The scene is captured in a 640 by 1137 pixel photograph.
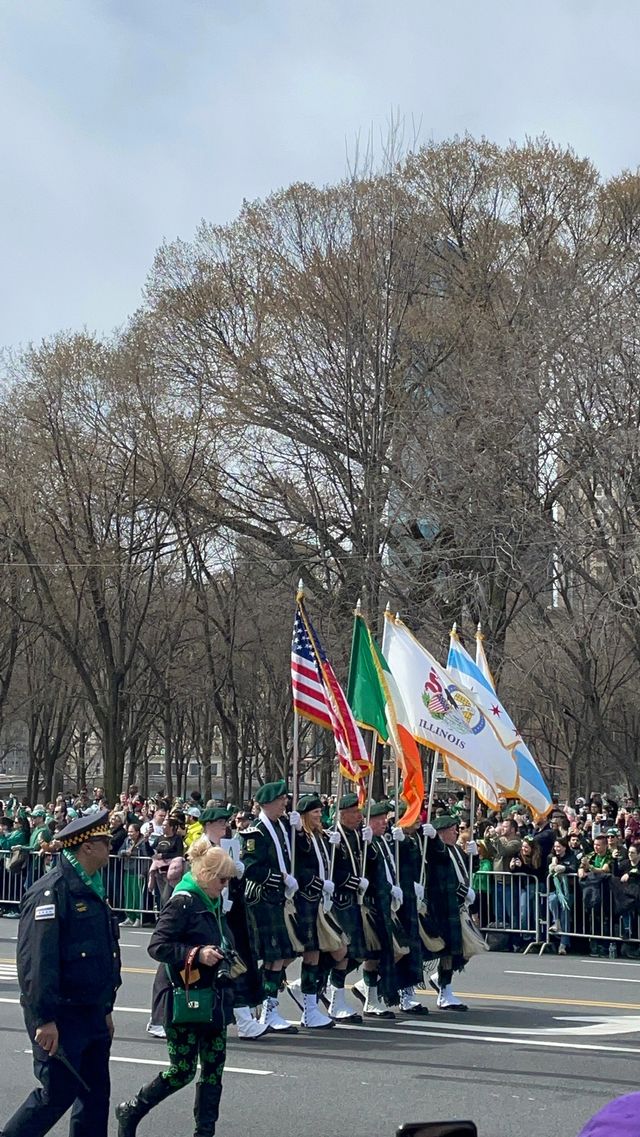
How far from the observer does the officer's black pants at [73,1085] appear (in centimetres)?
577

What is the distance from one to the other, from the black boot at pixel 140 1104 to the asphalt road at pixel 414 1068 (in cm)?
63

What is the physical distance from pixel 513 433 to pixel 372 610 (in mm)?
6370

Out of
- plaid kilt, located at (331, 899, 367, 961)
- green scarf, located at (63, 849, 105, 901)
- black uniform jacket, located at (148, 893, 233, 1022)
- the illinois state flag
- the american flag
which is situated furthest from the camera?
the illinois state flag

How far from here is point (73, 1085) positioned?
5863 mm

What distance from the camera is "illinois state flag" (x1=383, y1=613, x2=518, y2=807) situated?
13.2 meters

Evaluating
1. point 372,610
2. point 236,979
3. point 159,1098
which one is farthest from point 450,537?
point 159,1098

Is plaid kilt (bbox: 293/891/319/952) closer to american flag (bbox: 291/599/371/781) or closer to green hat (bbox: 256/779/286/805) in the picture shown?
green hat (bbox: 256/779/286/805)

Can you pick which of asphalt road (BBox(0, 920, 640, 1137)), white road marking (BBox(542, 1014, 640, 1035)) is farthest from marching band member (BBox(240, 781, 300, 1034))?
white road marking (BBox(542, 1014, 640, 1035))

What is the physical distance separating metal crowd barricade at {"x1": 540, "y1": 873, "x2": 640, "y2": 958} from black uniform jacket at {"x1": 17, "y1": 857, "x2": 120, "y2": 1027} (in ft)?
38.3

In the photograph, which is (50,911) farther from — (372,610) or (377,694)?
(372,610)

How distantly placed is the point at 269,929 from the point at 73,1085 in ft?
15.7

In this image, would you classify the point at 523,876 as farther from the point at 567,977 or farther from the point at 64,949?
the point at 64,949

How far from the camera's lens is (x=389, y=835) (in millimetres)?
12609

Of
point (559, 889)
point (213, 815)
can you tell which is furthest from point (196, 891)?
point (559, 889)
